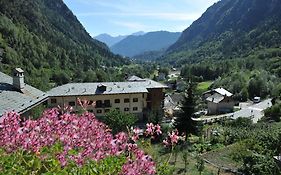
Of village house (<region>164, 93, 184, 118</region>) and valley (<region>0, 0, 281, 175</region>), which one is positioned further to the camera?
village house (<region>164, 93, 184, 118</region>)

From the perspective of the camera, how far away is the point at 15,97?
51.7ft

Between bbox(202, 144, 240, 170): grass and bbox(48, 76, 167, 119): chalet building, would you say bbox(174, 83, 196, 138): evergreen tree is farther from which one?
bbox(48, 76, 167, 119): chalet building

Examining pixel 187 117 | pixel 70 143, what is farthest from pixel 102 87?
pixel 70 143

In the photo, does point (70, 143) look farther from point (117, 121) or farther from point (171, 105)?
point (171, 105)

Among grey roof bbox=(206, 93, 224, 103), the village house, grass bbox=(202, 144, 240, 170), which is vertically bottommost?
the village house

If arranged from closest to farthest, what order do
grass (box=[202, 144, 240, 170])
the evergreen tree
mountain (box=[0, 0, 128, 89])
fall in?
grass (box=[202, 144, 240, 170]) → the evergreen tree → mountain (box=[0, 0, 128, 89])

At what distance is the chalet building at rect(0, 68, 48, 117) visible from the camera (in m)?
14.1

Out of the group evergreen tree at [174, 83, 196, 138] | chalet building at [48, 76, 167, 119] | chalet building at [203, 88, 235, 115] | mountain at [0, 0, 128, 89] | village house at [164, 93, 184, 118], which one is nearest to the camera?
evergreen tree at [174, 83, 196, 138]

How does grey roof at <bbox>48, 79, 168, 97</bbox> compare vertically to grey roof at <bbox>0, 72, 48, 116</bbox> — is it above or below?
below

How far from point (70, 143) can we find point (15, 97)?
12.1 meters

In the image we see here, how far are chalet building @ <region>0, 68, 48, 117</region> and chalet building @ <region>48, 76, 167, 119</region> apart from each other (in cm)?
2678

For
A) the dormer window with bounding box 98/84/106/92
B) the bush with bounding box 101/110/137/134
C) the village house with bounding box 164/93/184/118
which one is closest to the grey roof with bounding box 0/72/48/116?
the bush with bounding box 101/110/137/134

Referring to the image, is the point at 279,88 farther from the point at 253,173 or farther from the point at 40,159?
the point at 40,159

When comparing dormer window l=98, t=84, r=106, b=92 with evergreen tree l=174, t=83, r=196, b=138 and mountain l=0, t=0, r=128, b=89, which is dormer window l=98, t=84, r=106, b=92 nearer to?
evergreen tree l=174, t=83, r=196, b=138
